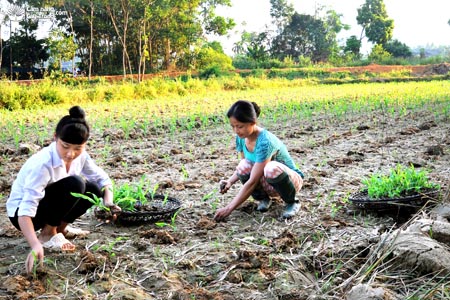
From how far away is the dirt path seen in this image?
7.81 ft

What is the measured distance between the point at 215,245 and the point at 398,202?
4.31 feet

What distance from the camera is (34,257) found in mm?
2387

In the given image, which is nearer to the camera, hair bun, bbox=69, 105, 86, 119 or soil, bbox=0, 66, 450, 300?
soil, bbox=0, 66, 450, 300

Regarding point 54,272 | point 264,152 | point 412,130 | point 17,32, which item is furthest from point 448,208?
point 17,32

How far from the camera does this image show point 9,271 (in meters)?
2.55

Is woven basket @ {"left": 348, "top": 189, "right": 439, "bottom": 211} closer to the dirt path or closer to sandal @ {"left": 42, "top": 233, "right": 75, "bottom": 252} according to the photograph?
the dirt path

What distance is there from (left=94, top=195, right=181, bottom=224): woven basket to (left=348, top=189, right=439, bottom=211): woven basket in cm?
126

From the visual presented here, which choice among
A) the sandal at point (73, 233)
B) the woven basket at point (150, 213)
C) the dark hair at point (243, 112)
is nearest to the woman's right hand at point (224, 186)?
the woven basket at point (150, 213)

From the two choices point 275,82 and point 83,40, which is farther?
point 83,40

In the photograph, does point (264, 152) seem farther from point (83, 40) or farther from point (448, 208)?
point (83, 40)

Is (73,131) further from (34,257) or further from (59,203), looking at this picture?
(34,257)

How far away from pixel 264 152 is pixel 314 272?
1.00 m

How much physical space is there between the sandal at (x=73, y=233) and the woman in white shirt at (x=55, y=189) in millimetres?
41

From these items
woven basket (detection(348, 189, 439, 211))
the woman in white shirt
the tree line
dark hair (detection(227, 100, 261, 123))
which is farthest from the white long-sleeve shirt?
the tree line
